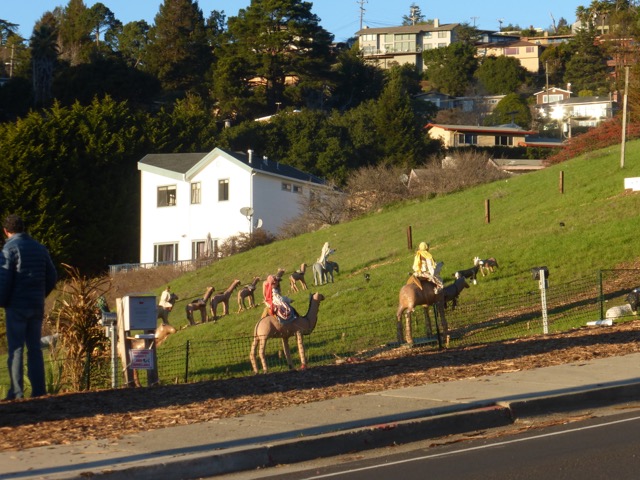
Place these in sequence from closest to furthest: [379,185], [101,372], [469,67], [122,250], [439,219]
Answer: [101,372] → [439,219] → [379,185] → [122,250] → [469,67]

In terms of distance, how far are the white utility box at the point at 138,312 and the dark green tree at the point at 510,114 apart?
9670 centimetres

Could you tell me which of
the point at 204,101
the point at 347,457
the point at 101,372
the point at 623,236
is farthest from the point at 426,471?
the point at 204,101

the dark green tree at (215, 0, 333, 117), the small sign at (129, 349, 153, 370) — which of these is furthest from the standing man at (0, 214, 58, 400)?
the dark green tree at (215, 0, 333, 117)

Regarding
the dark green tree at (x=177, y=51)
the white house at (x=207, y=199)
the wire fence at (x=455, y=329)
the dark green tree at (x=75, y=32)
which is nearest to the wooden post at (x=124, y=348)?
the wire fence at (x=455, y=329)

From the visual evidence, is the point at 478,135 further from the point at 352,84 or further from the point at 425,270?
the point at 425,270

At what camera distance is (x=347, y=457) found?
1020 cm

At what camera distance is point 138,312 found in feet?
46.6

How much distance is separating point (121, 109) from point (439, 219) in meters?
31.3

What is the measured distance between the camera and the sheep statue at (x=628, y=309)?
69.6 ft

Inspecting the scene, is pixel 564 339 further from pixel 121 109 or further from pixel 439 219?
pixel 121 109

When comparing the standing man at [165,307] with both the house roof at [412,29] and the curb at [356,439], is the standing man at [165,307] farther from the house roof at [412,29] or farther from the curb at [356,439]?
the house roof at [412,29]

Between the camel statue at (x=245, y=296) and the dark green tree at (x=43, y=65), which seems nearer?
the camel statue at (x=245, y=296)

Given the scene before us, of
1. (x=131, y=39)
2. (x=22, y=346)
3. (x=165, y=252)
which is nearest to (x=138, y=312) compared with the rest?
(x=22, y=346)

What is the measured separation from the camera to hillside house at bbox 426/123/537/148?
9494 centimetres
